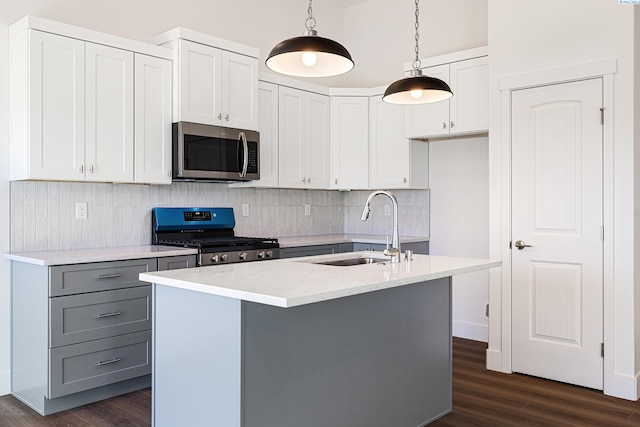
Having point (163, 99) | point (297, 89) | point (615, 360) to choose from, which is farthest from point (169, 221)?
point (615, 360)

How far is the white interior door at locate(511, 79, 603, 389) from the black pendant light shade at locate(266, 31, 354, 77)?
1.80 meters

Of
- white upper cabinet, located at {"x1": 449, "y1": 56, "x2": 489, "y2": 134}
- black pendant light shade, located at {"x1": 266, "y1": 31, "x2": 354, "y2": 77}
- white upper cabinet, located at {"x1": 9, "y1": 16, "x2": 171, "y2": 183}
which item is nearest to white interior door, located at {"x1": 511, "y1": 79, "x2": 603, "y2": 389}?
white upper cabinet, located at {"x1": 449, "y1": 56, "x2": 489, "y2": 134}

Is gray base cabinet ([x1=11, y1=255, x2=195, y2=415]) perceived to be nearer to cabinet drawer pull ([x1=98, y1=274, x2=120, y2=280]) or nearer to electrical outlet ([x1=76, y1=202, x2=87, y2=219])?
cabinet drawer pull ([x1=98, y1=274, x2=120, y2=280])

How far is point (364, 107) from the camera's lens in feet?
17.0

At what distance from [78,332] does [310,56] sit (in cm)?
204

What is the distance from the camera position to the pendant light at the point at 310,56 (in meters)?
2.33

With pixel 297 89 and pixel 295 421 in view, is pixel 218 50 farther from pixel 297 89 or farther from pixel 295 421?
pixel 295 421

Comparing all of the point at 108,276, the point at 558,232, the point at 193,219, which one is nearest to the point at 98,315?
the point at 108,276

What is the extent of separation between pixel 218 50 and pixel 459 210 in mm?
2541

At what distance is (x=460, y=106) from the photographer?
14.5 feet

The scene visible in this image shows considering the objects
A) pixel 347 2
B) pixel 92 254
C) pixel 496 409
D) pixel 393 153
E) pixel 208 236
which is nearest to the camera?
pixel 496 409

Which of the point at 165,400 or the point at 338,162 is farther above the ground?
the point at 338,162

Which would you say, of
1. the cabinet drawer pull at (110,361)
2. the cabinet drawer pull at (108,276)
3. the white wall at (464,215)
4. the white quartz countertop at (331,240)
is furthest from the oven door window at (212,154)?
the white wall at (464,215)

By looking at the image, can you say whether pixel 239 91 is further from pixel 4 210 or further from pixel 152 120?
pixel 4 210
